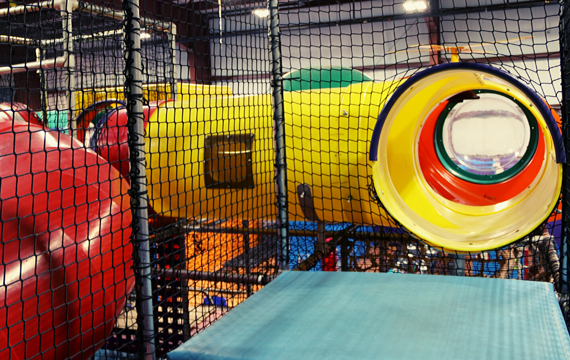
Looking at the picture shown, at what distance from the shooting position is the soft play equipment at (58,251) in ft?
4.44

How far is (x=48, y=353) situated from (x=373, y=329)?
1010 mm

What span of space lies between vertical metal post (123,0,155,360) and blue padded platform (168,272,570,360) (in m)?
0.18

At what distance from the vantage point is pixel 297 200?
2.61 meters

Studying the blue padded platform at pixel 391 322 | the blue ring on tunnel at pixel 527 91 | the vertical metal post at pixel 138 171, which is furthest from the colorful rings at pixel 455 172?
the vertical metal post at pixel 138 171

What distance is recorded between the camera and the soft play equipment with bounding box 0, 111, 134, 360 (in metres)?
1.35

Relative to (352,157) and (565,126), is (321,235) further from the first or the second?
(565,126)

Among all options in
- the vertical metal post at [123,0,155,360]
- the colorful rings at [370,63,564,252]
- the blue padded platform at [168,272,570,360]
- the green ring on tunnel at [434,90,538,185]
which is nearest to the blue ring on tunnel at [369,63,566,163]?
the colorful rings at [370,63,564,252]

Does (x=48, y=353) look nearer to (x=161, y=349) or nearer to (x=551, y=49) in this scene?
(x=161, y=349)

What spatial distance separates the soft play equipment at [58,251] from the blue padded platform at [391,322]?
1.26 feet

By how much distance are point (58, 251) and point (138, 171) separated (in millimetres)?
357

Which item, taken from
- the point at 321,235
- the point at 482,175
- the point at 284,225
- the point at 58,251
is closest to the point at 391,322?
the point at 284,225

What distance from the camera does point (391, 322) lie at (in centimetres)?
151

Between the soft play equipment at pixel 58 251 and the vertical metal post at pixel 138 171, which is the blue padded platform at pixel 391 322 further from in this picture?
the soft play equipment at pixel 58 251

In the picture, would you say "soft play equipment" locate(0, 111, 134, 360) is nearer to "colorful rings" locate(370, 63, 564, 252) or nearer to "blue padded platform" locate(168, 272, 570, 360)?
"blue padded platform" locate(168, 272, 570, 360)
